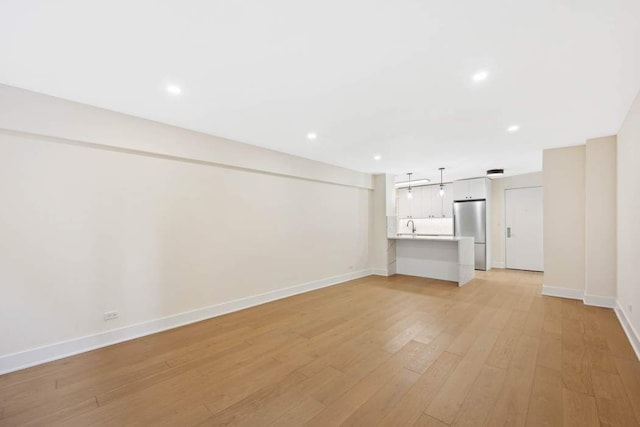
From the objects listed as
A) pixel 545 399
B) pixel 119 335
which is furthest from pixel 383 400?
pixel 119 335

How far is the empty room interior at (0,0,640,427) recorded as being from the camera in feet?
5.89

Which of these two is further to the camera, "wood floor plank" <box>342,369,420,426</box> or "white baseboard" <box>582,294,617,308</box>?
"white baseboard" <box>582,294,617,308</box>

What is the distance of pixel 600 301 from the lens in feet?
13.2

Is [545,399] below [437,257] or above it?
below

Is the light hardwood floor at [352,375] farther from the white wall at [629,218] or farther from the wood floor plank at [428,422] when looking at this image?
the white wall at [629,218]

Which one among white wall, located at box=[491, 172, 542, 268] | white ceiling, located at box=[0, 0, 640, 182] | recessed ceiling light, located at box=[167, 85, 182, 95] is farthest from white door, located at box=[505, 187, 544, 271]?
recessed ceiling light, located at box=[167, 85, 182, 95]

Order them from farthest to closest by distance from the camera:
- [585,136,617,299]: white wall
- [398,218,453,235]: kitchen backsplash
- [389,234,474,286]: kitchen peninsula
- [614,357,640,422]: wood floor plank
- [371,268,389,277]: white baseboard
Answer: [398,218,453,235]: kitchen backsplash → [371,268,389,277]: white baseboard → [389,234,474,286]: kitchen peninsula → [585,136,617,299]: white wall → [614,357,640,422]: wood floor plank

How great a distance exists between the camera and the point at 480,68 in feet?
7.19

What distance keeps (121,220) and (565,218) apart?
22.4 ft

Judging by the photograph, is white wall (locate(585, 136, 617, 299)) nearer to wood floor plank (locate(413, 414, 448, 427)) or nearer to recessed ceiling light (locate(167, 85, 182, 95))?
wood floor plank (locate(413, 414, 448, 427))

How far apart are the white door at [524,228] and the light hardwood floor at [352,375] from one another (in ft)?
12.4

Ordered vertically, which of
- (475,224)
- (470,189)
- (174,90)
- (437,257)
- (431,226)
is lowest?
(437,257)

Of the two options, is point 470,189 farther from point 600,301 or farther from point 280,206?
point 280,206

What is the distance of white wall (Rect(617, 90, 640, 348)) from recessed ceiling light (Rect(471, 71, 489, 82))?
1.85 meters
